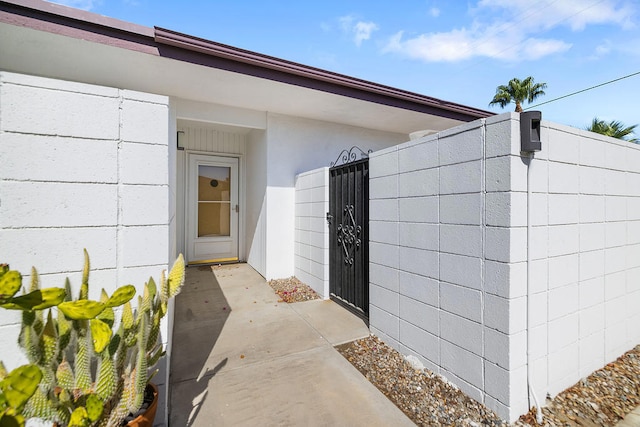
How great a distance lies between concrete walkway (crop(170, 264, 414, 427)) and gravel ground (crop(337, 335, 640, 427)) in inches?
5.6

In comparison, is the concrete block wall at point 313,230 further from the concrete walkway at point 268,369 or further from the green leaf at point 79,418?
the green leaf at point 79,418

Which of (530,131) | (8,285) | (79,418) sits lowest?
(79,418)

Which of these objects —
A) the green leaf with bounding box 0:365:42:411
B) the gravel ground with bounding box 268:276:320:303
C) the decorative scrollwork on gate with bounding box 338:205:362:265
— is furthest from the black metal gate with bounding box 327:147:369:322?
the green leaf with bounding box 0:365:42:411

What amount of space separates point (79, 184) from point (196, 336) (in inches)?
79.8

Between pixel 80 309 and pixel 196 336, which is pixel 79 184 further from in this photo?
pixel 196 336

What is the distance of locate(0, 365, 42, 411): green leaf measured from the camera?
27.5 inches

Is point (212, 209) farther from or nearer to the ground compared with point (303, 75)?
nearer to the ground

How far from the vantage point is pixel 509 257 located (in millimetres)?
1685

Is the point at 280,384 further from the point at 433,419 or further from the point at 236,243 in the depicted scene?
the point at 236,243

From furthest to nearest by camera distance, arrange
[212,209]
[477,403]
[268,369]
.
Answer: [212,209]
[268,369]
[477,403]

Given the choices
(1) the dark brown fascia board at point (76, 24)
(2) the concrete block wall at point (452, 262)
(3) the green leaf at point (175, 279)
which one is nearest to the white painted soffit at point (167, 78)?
(1) the dark brown fascia board at point (76, 24)

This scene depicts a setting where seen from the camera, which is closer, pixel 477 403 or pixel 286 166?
pixel 477 403

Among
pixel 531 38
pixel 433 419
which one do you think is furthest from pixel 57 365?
pixel 531 38

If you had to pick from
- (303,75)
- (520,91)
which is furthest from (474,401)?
(520,91)
